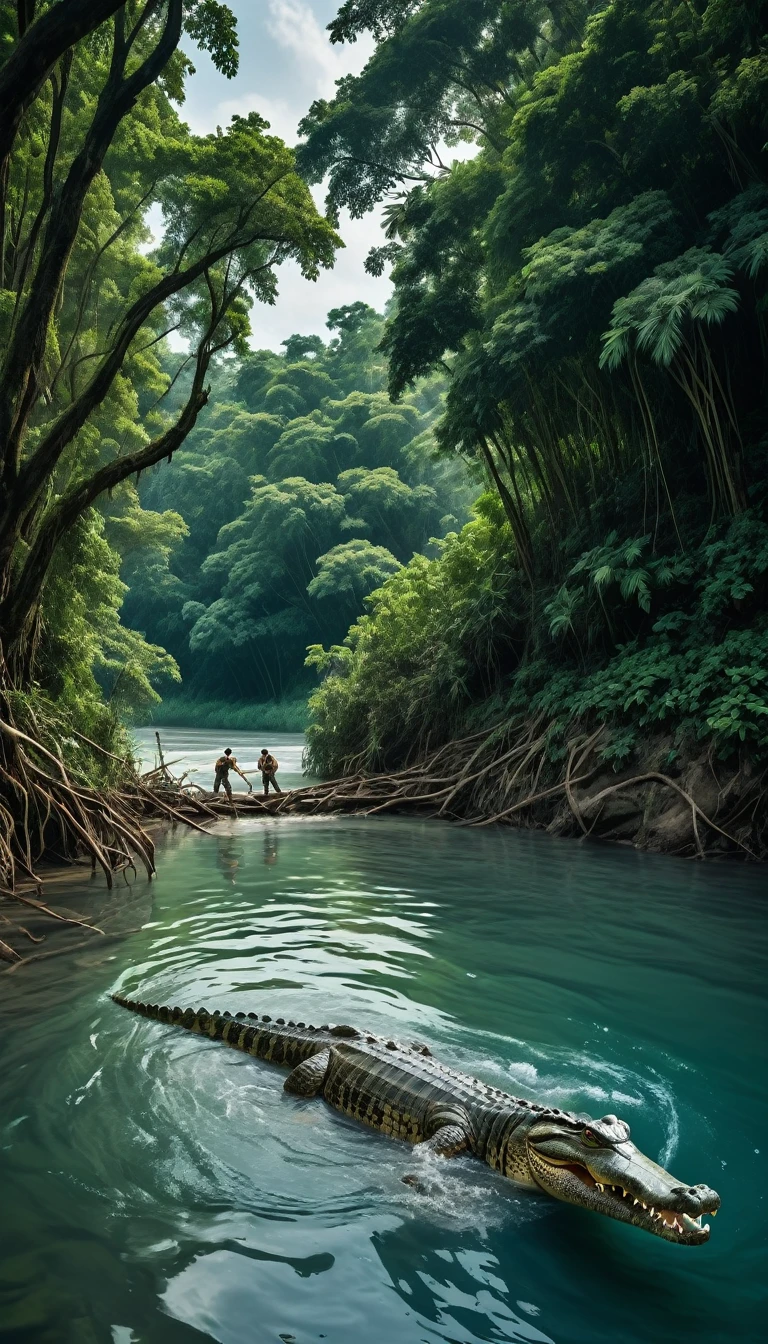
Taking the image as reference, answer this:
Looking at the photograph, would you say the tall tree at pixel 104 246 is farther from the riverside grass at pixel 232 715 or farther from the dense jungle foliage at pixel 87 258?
the riverside grass at pixel 232 715

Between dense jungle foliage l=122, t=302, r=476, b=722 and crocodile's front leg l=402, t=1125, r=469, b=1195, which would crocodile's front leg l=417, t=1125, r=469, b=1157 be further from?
dense jungle foliage l=122, t=302, r=476, b=722

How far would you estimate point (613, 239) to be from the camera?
12250 millimetres

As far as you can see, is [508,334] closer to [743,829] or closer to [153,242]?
[743,829]

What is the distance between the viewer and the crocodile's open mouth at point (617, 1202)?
9.11 ft

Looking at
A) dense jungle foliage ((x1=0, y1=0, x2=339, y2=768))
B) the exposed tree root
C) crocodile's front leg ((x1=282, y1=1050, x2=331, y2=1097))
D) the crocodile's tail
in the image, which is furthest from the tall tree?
crocodile's front leg ((x1=282, y1=1050, x2=331, y2=1097))

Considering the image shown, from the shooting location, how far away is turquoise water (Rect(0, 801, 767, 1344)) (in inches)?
108

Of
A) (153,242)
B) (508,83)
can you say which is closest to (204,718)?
(153,242)

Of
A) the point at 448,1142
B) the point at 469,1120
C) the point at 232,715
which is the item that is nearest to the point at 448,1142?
the point at 448,1142

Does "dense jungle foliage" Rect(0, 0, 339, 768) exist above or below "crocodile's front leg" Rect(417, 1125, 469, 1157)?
above

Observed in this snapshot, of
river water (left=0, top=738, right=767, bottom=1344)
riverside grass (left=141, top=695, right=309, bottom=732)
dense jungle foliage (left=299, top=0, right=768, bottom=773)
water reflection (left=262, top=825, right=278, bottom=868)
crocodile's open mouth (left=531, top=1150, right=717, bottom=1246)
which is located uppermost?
dense jungle foliage (left=299, top=0, right=768, bottom=773)

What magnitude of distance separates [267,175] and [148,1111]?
1227cm

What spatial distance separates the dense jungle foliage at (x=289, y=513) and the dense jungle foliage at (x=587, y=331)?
69.0 ft

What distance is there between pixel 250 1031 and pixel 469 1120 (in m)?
1.68

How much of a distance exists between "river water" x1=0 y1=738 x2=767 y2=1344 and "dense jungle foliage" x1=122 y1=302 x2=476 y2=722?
33241 millimetres
